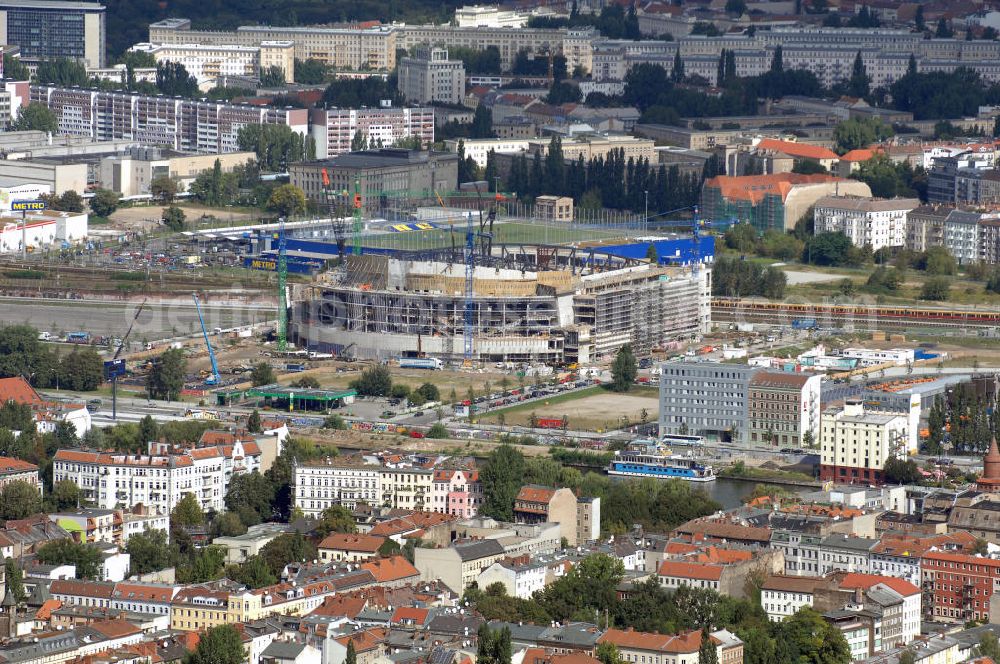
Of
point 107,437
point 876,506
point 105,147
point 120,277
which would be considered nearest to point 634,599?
point 876,506

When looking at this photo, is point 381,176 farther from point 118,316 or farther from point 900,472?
point 900,472

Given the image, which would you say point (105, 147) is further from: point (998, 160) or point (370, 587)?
point (370, 587)

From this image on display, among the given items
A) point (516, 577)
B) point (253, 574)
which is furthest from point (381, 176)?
point (516, 577)

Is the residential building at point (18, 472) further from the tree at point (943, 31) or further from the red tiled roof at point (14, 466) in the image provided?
the tree at point (943, 31)

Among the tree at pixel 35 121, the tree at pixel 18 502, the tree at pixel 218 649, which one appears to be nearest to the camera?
the tree at pixel 218 649

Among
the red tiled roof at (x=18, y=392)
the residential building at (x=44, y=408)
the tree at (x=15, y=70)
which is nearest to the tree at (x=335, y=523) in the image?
the residential building at (x=44, y=408)

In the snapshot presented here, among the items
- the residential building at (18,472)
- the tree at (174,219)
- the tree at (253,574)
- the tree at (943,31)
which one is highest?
the tree at (943,31)

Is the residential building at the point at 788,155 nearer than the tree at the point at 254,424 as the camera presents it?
No
